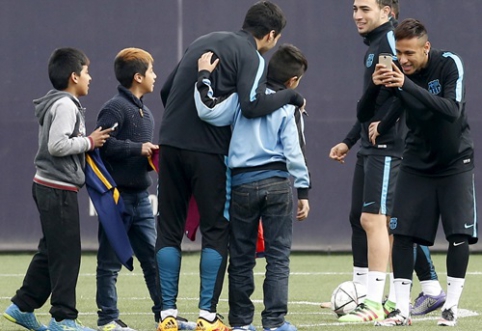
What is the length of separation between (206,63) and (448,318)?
2067 mm

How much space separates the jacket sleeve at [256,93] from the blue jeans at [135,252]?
42.3 inches

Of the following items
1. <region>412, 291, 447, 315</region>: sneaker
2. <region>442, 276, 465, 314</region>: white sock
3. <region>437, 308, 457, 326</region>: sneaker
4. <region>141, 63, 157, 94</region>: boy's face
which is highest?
<region>141, 63, 157, 94</region>: boy's face

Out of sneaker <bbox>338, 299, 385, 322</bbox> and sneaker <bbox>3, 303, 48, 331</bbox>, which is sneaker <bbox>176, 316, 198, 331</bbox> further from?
sneaker <bbox>338, 299, 385, 322</bbox>

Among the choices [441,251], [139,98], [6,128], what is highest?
[139,98]

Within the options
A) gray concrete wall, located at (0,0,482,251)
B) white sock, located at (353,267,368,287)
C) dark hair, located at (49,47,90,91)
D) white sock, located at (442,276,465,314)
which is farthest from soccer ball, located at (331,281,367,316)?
gray concrete wall, located at (0,0,482,251)

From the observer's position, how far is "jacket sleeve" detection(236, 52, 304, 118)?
19.7ft

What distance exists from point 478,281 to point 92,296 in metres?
3.26

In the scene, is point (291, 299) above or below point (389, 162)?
below

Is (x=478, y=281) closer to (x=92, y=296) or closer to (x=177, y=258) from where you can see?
(x=92, y=296)

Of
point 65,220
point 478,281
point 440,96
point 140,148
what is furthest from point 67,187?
point 478,281

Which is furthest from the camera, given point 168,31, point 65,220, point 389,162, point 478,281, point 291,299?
point 168,31

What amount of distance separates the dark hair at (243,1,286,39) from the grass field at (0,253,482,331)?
5.71ft

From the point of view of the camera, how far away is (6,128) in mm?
11930

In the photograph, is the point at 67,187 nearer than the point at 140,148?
Yes
